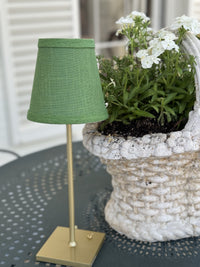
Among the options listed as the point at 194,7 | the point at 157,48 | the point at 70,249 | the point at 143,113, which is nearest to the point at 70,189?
the point at 70,249

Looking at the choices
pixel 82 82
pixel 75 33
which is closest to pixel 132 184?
pixel 82 82

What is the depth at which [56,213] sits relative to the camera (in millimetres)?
960

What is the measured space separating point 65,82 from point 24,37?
75.4 inches

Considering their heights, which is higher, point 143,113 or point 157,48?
point 157,48

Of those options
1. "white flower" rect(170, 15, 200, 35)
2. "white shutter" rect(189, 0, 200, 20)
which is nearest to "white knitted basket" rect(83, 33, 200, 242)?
"white flower" rect(170, 15, 200, 35)

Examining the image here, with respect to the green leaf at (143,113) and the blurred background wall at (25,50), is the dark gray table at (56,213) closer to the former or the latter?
the green leaf at (143,113)

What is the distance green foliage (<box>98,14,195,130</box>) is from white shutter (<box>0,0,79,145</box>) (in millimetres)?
1703

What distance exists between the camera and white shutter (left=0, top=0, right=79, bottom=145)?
7.57 feet

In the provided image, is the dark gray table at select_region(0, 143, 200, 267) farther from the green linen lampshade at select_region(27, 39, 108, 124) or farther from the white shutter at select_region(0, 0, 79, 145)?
the white shutter at select_region(0, 0, 79, 145)

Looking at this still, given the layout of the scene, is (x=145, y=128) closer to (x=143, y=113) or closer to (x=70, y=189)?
(x=143, y=113)

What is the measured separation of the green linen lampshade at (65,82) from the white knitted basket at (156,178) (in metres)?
0.14

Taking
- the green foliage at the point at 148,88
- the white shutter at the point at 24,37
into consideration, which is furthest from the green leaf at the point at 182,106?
the white shutter at the point at 24,37

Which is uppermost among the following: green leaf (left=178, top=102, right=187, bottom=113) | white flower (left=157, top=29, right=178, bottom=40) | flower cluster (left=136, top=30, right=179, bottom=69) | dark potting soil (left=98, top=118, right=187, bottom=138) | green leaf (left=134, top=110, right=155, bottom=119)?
white flower (left=157, top=29, right=178, bottom=40)

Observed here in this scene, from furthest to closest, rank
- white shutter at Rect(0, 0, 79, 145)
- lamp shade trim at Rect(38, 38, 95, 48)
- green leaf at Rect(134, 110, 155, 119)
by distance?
1. white shutter at Rect(0, 0, 79, 145)
2. green leaf at Rect(134, 110, 155, 119)
3. lamp shade trim at Rect(38, 38, 95, 48)
